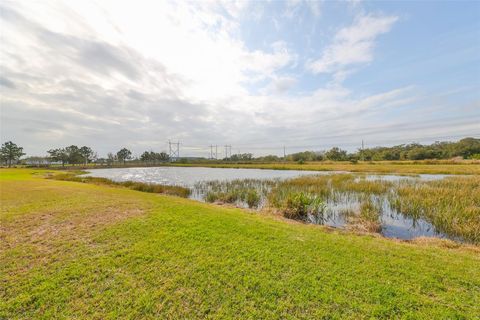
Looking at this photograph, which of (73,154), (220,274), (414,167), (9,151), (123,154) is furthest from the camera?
(123,154)

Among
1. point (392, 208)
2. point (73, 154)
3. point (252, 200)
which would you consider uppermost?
point (73, 154)

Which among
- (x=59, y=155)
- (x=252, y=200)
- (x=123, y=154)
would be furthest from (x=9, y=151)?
(x=252, y=200)

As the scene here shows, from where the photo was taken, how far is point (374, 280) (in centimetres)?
379

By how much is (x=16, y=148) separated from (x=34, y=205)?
86882mm

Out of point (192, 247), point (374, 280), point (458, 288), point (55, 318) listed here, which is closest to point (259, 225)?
point (192, 247)

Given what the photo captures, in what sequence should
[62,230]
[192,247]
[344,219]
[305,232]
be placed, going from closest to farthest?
1. [192,247]
2. [62,230]
3. [305,232]
4. [344,219]

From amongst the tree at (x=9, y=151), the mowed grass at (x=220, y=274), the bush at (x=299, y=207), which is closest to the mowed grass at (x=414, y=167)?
the bush at (x=299, y=207)

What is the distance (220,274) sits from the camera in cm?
397

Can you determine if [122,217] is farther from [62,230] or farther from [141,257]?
[141,257]

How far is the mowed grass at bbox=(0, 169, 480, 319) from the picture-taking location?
10.2ft

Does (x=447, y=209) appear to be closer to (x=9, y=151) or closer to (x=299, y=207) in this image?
(x=299, y=207)

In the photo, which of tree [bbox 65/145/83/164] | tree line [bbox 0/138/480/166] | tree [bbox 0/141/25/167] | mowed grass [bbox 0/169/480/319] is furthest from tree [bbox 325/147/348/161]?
tree [bbox 0/141/25/167]

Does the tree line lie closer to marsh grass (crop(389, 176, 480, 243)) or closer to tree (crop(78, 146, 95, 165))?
tree (crop(78, 146, 95, 165))

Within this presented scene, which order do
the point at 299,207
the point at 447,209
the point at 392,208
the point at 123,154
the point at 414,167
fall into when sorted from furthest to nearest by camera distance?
the point at 123,154, the point at 414,167, the point at 392,208, the point at 299,207, the point at 447,209
